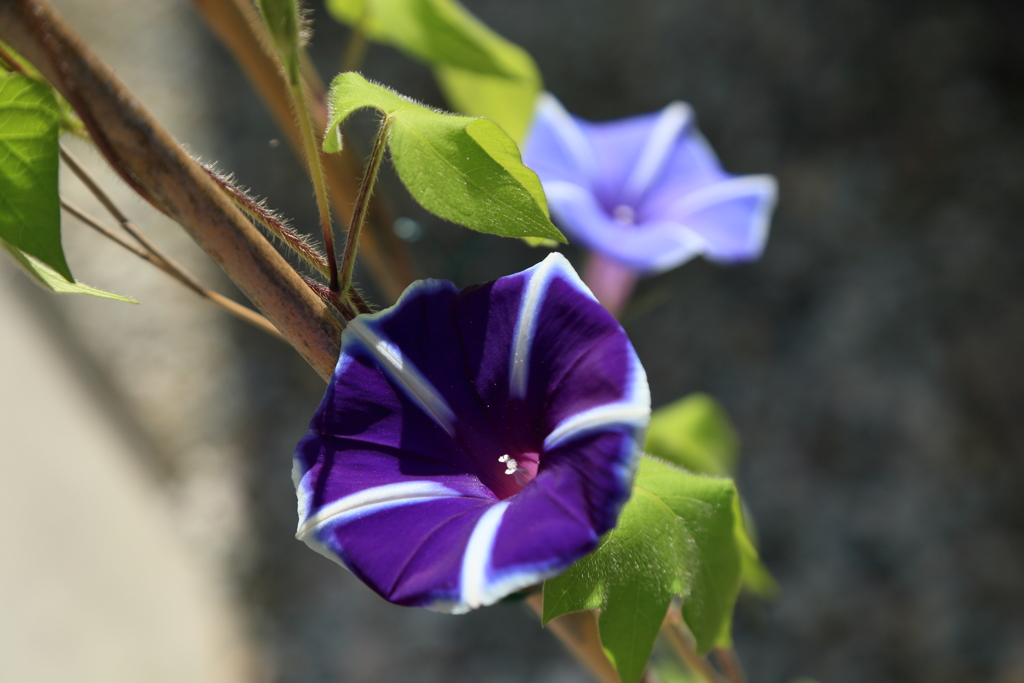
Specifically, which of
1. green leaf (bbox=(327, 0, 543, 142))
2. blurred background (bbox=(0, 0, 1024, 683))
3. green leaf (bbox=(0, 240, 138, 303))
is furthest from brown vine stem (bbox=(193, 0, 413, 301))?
blurred background (bbox=(0, 0, 1024, 683))

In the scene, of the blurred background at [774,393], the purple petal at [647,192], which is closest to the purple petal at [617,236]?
the purple petal at [647,192]

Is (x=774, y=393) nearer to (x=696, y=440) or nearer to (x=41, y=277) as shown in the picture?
(x=696, y=440)

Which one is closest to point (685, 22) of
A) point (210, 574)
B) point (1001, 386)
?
point (1001, 386)

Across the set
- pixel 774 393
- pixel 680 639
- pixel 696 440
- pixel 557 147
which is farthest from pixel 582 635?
pixel 774 393

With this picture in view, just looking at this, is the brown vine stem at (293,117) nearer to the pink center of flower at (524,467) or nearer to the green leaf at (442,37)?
the green leaf at (442,37)

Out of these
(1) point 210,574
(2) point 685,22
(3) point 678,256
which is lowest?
(1) point 210,574

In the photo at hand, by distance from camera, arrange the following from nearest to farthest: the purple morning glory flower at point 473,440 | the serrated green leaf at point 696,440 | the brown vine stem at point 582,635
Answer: the purple morning glory flower at point 473,440
the brown vine stem at point 582,635
the serrated green leaf at point 696,440

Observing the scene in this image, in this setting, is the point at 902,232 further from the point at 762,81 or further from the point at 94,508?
the point at 94,508
